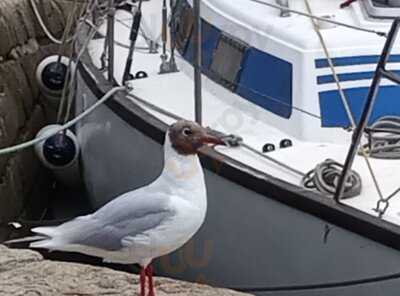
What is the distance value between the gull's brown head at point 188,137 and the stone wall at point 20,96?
3.59 m

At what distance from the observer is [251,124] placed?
6012 mm

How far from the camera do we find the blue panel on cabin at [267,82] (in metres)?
5.95

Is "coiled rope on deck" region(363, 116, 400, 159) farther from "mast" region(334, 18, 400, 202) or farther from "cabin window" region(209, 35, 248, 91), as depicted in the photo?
"cabin window" region(209, 35, 248, 91)

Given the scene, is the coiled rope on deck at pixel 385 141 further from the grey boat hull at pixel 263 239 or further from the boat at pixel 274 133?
the grey boat hull at pixel 263 239

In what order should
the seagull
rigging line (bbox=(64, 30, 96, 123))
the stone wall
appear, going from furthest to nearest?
the stone wall < rigging line (bbox=(64, 30, 96, 123)) < the seagull

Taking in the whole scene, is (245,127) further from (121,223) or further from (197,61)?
Answer: (121,223)

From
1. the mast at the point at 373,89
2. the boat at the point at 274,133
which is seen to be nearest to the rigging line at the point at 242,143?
the boat at the point at 274,133

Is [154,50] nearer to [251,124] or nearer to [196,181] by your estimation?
[251,124]

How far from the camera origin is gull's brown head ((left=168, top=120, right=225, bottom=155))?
4305 mm

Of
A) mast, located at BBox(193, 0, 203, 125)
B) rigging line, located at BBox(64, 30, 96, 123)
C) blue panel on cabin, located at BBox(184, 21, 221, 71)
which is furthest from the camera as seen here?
rigging line, located at BBox(64, 30, 96, 123)

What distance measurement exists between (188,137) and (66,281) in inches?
34.3

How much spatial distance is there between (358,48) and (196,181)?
6.16 ft

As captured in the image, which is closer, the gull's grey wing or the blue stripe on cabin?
the gull's grey wing

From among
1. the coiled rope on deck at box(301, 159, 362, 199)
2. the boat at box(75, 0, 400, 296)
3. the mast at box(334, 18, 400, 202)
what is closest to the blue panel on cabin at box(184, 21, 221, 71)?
the boat at box(75, 0, 400, 296)
